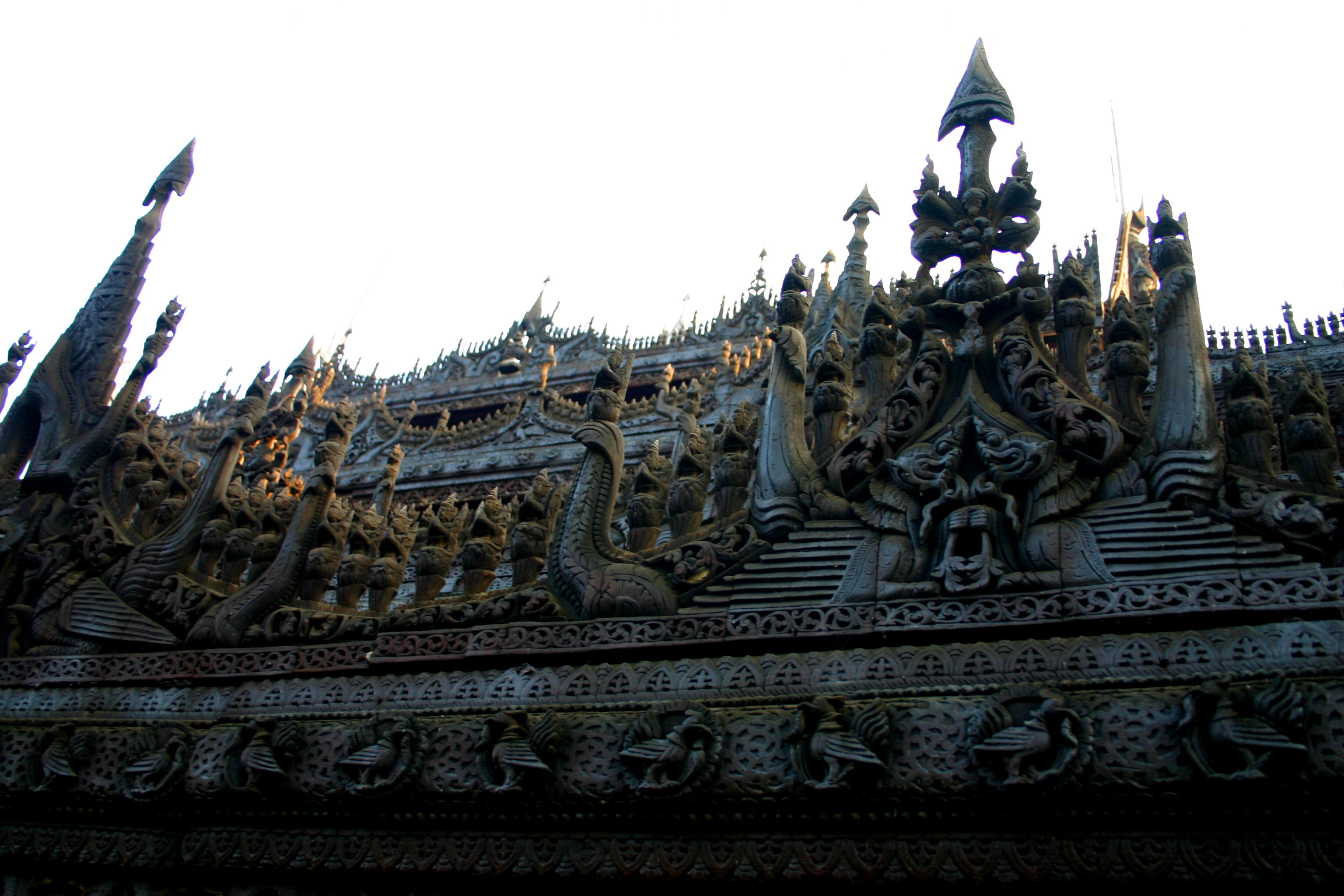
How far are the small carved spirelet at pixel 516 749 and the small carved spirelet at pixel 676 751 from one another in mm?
374

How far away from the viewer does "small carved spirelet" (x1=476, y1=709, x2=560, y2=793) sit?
15.2ft

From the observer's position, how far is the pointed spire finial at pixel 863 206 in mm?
9847

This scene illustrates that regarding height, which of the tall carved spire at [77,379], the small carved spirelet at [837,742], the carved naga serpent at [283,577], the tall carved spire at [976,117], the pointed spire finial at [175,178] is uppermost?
the pointed spire finial at [175,178]

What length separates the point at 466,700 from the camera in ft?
17.1

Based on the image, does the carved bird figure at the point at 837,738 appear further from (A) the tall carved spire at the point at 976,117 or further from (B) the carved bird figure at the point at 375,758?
(A) the tall carved spire at the point at 976,117

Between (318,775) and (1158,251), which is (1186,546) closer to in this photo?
(1158,251)

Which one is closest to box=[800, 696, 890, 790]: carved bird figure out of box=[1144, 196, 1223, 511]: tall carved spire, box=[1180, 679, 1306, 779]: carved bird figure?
box=[1180, 679, 1306, 779]: carved bird figure

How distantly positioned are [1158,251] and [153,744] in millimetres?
5949

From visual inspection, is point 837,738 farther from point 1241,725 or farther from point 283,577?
point 283,577

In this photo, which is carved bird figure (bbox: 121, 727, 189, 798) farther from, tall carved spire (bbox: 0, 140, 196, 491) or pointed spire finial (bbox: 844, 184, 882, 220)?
pointed spire finial (bbox: 844, 184, 882, 220)

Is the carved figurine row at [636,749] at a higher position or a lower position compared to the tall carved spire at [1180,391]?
lower

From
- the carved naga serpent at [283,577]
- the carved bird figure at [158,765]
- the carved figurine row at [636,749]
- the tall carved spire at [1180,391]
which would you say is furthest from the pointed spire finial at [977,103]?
the carved bird figure at [158,765]

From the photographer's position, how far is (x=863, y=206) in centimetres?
1043

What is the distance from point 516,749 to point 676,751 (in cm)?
78
